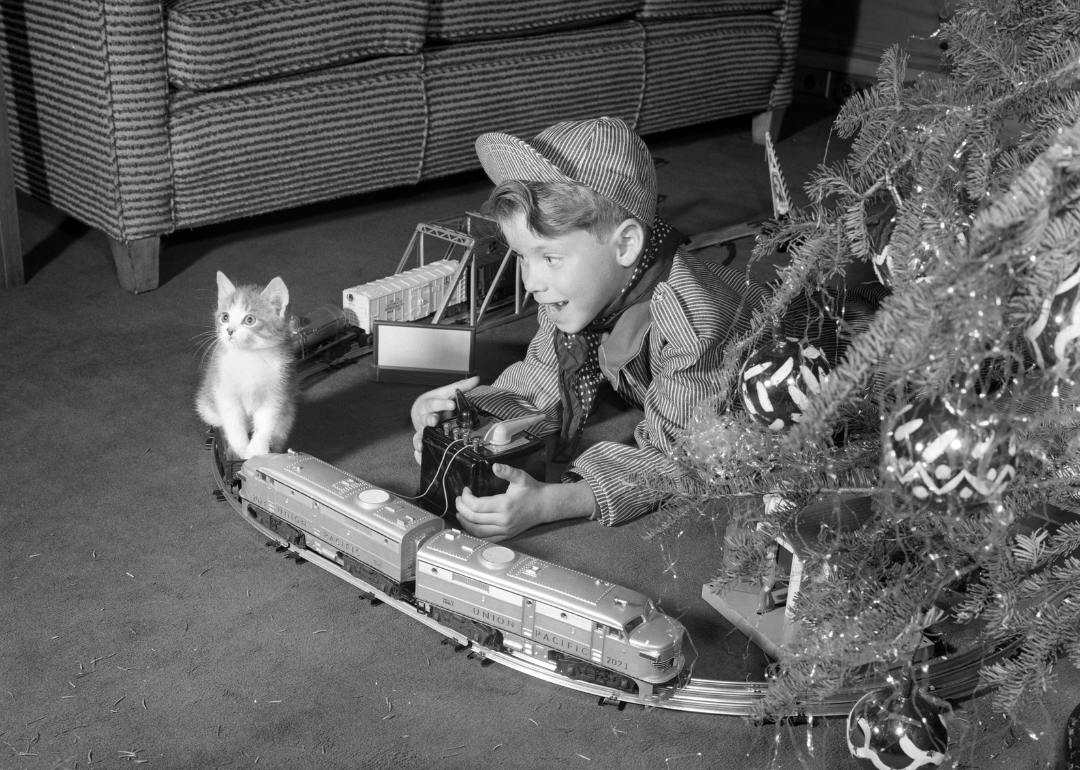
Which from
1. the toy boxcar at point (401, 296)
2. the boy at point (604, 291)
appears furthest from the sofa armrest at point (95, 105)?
the boy at point (604, 291)

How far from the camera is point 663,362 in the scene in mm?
1572

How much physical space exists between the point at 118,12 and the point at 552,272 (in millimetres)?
1000

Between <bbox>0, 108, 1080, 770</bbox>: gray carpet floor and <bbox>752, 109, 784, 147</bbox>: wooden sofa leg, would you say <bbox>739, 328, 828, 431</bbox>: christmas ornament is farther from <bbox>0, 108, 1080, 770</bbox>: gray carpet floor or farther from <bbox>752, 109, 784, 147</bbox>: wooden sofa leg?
<bbox>752, 109, 784, 147</bbox>: wooden sofa leg

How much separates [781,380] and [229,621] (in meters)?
0.70

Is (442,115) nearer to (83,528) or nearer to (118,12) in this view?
(118,12)

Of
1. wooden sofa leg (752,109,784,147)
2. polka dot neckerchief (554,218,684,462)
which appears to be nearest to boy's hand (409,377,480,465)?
polka dot neckerchief (554,218,684,462)

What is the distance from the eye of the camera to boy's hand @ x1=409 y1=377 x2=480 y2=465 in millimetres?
1570

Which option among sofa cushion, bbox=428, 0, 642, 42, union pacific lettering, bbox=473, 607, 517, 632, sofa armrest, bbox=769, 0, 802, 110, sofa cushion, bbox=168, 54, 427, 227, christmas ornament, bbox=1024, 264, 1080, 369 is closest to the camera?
christmas ornament, bbox=1024, 264, 1080, 369

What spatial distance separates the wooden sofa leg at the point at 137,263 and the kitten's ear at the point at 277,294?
29.6 inches

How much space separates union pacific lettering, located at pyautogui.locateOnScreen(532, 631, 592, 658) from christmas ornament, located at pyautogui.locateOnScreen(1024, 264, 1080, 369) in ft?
1.95

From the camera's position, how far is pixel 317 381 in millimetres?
1892

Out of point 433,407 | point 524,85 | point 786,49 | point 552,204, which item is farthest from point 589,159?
point 786,49

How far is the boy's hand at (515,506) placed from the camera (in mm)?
1421

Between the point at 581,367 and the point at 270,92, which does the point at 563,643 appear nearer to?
the point at 581,367
